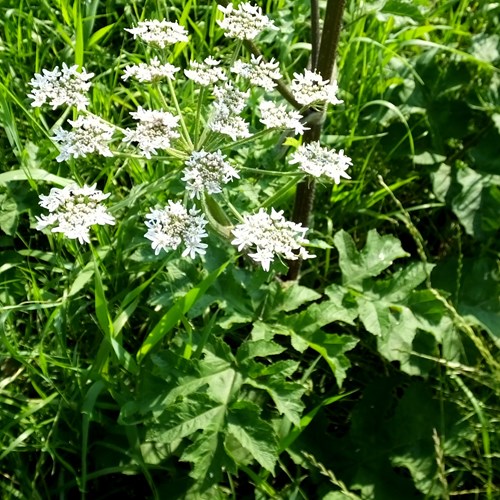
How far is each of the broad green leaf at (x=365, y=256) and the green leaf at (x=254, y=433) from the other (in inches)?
30.9

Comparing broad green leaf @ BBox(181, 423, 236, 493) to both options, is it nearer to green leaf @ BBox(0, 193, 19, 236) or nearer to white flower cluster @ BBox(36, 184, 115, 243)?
white flower cluster @ BBox(36, 184, 115, 243)

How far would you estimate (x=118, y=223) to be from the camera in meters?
3.14

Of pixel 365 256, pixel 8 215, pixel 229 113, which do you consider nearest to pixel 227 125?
pixel 229 113

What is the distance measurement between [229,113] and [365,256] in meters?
1.01

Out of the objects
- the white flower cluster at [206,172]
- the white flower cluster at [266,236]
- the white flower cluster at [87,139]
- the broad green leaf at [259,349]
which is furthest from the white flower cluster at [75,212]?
the broad green leaf at [259,349]

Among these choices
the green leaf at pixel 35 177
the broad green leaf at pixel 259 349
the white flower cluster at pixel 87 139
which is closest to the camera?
the white flower cluster at pixel 87 139

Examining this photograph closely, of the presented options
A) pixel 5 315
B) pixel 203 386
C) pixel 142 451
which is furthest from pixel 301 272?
pixel 5 315

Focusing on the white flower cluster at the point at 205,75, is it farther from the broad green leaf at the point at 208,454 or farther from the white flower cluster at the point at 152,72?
the broad green leaf at the point at 208,454

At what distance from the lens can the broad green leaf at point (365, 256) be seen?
2.96m

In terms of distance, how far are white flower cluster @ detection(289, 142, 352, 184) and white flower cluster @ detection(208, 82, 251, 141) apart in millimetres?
189

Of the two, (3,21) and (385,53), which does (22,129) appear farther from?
(385,53)

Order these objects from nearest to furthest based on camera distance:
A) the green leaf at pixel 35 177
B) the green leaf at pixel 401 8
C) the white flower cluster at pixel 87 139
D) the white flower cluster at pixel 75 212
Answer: the white flower cluster at pixel 75 212
the white flower cluster at pixel 87 139
the green leaf at pixel 401 8
the green leaf at pixel 35 177

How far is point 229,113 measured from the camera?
228 cm

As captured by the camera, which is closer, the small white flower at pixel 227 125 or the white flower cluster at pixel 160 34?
the small white flower at pixel 227 125
